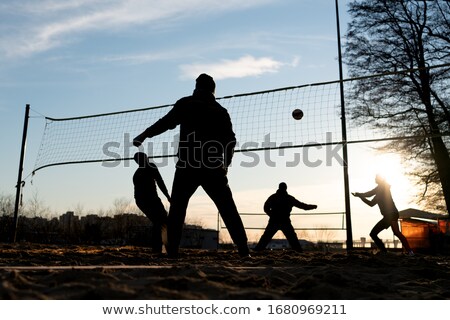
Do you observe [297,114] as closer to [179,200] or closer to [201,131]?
[201,131]

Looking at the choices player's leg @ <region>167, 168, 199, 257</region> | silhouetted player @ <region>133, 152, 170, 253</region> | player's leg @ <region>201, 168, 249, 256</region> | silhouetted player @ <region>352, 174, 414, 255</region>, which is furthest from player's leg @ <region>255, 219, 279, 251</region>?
player's leg @ <region>167, 168, 199, 257</region>

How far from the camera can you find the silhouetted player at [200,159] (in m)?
5.23

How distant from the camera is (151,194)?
23.1 feet

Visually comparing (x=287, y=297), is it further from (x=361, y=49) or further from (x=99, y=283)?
(x=361, y=49)

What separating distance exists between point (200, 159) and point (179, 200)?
479 millimetres

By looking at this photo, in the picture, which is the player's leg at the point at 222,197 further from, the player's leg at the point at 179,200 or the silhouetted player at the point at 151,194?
the silhouetted player at the point at 151,194

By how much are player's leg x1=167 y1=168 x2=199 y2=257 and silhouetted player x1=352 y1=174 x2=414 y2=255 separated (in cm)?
465

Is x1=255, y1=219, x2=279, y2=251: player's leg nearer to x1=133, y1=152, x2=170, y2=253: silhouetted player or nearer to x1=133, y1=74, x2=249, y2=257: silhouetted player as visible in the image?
x1=133, y1=152, x2=170, y2=253: silhouetted player

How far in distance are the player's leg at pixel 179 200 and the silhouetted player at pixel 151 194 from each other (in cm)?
161

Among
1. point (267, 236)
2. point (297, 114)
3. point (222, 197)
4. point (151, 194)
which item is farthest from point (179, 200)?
point (297, 114)

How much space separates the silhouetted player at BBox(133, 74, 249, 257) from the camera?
5.23m

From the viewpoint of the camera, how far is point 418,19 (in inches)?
656

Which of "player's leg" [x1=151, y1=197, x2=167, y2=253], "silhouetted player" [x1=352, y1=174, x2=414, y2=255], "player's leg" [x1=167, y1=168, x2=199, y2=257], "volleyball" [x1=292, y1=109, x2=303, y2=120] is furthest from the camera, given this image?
"volleyball" [x1=292, y1=109, x2=303, y2=120]

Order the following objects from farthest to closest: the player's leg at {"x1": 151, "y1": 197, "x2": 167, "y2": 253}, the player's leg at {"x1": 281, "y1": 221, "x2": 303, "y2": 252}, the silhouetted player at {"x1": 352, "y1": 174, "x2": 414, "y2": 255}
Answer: the player's leg at {"x1": 281, "y1": 221, "x2": 303, "y2": 252}, the silhouetted player at {"x1": 352, "y1": 174, "x2": 414, "y2": 255}, the player's leg at {"x1": 151, "y1": 197, "x2": 167, "y2": 253}
